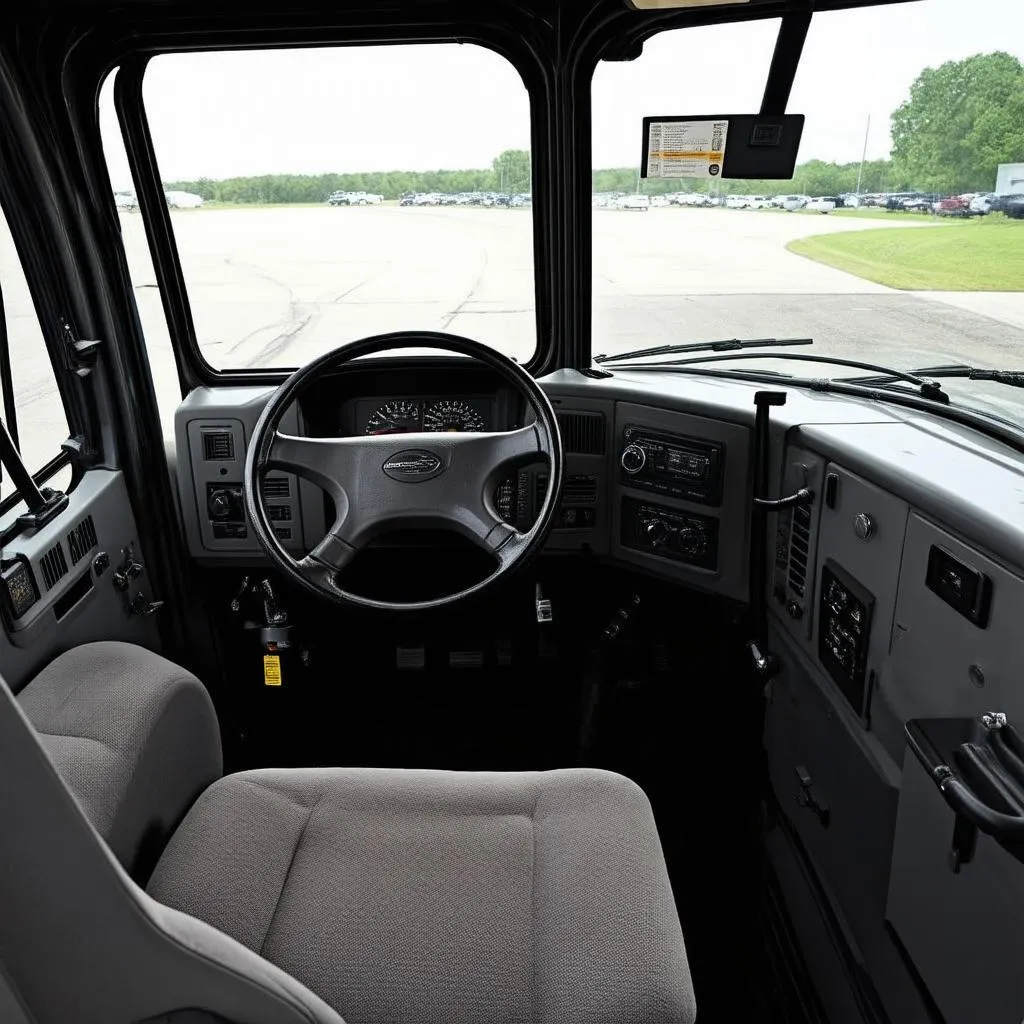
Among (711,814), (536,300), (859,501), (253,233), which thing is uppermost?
(253,233)

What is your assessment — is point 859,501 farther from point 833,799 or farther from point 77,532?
point 77,532

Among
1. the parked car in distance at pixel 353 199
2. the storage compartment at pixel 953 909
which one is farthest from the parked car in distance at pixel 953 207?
the parked car in distance at pixel 353 199

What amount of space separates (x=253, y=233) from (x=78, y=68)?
57cm

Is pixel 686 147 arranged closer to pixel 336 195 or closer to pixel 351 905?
pixel 336 195

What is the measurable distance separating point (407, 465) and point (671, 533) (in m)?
0.79

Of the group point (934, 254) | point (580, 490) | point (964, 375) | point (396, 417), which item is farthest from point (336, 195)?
point (964, 375)

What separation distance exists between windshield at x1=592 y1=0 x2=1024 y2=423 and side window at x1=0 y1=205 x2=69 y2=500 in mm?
1511

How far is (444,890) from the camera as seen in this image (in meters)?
1.45

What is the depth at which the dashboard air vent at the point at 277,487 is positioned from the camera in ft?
9.17

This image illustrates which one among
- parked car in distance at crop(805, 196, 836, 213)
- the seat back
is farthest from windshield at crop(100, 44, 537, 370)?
the seat back

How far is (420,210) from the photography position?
105 inches

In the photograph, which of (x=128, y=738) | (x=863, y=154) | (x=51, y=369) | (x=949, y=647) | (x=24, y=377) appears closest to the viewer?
(x=949, y=647)

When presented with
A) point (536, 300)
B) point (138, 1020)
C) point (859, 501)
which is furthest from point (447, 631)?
point (138, 1020)

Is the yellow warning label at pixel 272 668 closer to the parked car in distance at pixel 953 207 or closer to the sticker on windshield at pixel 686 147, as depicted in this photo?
the sticker on windshield at pixel 686 147
